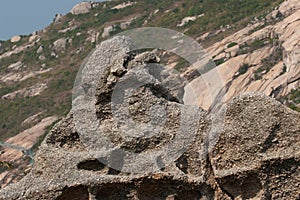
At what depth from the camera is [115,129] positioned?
8062 millimetres

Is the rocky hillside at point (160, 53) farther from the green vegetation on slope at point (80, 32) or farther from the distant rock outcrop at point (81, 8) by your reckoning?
the green vegetation on slope at point (80, 32)

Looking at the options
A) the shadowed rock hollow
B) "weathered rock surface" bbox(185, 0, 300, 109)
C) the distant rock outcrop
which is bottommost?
the distant rock outcrop

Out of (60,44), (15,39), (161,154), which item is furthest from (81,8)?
(161,154)

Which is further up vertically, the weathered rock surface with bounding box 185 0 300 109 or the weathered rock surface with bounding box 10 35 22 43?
the weathered rock surface with bounding box 185 0 300 109

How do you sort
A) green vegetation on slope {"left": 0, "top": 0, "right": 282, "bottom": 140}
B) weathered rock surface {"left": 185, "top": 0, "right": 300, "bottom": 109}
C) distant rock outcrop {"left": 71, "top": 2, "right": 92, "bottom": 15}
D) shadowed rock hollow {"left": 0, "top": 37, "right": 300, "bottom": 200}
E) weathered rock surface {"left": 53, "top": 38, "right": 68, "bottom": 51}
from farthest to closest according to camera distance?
A: distant rock outcrop {"left": 71, "top": 2, "right": 92, "bottom": 15} → weathered rock surface {"left": 53, "top": 38, "right": 68, "bottom": 51} → green vegetation on slope {"left": 0, "top": 0, "right": 282, "bottom": 140} → weathered rock surface {"left": 185, "top": 0, "right": 300, "bottom": 109} → shadowed rock hollow {"left": 0, "top": 37, "right": 300, "bottom": 200}

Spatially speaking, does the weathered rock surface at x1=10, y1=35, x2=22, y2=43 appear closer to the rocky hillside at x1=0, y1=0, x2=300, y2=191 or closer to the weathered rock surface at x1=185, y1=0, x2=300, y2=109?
the rocky hillside at x1=0, y1=0, x2=300, y2=191

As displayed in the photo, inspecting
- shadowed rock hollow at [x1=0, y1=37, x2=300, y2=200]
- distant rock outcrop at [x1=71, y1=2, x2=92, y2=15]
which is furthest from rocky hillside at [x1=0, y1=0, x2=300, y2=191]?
shadowed rock hollow at [x1=0, y1=37, x2=300, y2=200]

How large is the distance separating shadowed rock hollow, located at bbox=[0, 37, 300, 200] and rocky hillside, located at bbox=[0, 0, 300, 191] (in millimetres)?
23083

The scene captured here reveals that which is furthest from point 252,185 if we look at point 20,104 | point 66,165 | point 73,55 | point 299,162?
point 73,55

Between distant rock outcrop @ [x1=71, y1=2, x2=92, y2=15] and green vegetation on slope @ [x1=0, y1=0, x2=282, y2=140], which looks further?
distant rock outcrop @ [x1=71, y1=2, x2=92, y2=15]

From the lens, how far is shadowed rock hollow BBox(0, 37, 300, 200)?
774cm

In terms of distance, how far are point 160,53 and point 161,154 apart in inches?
979

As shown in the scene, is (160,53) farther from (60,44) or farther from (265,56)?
(60,44)

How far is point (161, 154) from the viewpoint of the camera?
26.0 ft
